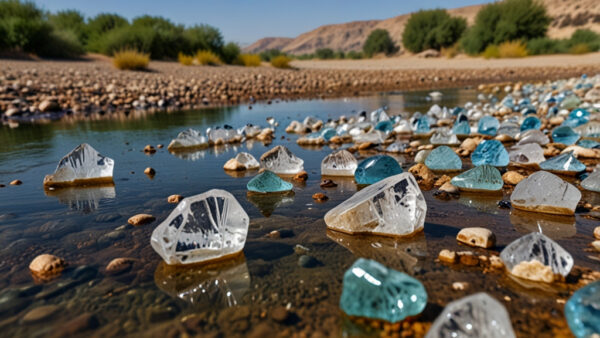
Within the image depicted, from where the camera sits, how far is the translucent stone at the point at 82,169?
243cm

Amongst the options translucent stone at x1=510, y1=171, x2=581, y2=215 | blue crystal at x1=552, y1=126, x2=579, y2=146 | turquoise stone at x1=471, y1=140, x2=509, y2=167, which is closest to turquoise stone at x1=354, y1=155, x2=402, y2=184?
translucent stone at x1=510, y1=171, x2=581, y2=215

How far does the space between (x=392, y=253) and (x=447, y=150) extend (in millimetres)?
1466

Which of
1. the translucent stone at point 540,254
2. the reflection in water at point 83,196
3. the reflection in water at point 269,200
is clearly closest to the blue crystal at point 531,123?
the reflection in water at point 269,200

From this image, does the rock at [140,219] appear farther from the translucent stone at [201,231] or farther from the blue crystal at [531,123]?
the blue crystal at [531,123]

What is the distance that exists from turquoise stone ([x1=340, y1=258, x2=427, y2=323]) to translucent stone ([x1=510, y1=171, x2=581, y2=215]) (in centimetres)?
107

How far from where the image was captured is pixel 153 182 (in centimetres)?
250

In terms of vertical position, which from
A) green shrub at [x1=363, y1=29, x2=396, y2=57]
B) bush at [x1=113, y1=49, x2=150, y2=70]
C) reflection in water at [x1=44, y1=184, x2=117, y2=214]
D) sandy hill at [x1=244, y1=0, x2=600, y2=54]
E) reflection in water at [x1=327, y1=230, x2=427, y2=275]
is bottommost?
reflection in water at [x1=327, y1=230, x2=427, y2=275]

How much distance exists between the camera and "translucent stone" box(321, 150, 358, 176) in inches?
101

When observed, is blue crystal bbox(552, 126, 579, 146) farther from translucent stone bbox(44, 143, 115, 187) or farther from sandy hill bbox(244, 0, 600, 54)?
sandy hill bbox(244, 0, 600, 54)

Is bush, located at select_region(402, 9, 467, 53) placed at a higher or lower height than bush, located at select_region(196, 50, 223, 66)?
higher

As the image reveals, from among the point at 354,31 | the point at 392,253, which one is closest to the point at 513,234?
the point at 392,253

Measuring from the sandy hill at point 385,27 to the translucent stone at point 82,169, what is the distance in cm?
5223

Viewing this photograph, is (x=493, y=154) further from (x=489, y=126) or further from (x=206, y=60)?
(x=206, y=60)

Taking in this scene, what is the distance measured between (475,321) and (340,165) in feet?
5.75
